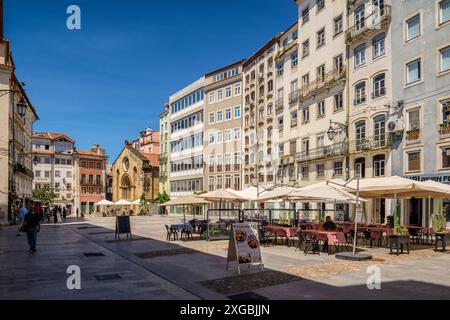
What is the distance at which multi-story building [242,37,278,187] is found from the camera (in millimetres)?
49263

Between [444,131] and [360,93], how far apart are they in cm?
915

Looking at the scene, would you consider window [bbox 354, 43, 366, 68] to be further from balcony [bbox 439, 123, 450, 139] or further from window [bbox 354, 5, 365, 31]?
balcony [bbox 439, 123, 450, 139]

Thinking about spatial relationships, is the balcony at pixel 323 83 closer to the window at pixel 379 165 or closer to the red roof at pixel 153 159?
the window at pixel 379 165

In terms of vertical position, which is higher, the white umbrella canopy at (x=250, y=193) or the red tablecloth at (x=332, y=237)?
the white umbrella canopy at (x=250, y=193)

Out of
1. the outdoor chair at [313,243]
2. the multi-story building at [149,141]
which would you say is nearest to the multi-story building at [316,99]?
the outdoor chair at [313,243]

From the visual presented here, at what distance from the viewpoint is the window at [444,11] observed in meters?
26.5

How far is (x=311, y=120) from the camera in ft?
134

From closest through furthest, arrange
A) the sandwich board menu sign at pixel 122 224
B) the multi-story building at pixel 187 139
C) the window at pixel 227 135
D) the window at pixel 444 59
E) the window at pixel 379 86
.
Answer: the sandwich board menu sign at pixel 122 224 < the window at pixel 444 59 < the window at pixel 379 86 < the window at pixel 227 135 < the multi-story building at pixel 187 139

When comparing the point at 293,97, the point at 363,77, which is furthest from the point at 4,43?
the point at 363,77

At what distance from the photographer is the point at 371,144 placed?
32219 millimetres

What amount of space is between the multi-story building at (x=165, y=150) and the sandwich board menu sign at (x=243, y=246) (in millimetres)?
63385

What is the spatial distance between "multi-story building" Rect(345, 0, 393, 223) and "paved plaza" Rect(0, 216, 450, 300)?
50.8ft

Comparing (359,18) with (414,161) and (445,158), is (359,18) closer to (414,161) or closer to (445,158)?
(414,161)

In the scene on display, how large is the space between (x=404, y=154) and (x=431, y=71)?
5.88m
